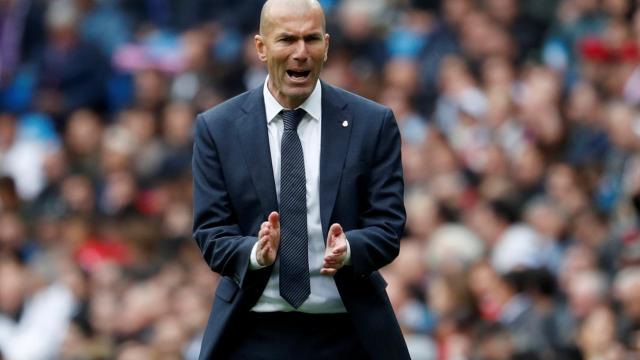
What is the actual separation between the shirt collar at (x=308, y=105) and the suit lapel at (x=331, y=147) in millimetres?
22

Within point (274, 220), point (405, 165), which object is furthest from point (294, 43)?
point (405, 165)

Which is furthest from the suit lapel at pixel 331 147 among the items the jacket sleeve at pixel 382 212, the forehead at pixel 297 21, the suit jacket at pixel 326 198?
the forehead at pixel 297 21

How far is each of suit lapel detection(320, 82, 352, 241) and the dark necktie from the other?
71 millimetres

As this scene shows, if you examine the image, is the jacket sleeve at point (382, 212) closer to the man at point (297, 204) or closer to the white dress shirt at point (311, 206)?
the man at point (297, 204)

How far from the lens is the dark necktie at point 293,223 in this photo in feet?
19.9

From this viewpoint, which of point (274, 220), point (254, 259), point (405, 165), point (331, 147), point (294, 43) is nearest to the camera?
point (274, 220)

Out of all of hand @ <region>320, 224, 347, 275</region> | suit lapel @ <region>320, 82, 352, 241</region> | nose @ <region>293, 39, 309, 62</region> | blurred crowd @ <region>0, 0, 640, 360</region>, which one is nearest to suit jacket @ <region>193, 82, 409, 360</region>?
suit lapel @ <region>320, 82, 352, 241</region>

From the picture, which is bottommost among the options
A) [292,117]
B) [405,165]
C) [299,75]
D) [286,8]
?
[405,165]

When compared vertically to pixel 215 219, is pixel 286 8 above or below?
above

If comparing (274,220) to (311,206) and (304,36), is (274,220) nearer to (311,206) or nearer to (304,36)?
(311,206)

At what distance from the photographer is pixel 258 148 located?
6191mm

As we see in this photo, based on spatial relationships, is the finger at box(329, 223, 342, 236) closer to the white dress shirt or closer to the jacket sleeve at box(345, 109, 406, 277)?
the jacket sleeve at box(345, 109, 406, 277)

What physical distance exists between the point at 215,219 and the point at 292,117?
0.47 m

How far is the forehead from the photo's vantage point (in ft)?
19.9
